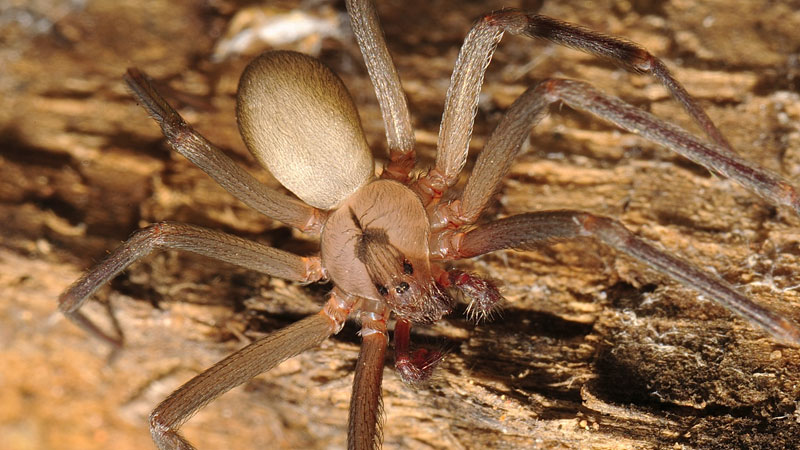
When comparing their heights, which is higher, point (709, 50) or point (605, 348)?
point (709, 50)

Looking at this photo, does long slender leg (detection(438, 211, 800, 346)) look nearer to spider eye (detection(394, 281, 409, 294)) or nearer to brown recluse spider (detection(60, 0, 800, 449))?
brown recluse spider (detection(60, 0, 800, 449))

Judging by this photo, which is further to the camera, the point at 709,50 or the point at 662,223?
the point at 709,50

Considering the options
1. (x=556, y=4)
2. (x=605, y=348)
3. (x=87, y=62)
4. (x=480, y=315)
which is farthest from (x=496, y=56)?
(x=87, y=62)

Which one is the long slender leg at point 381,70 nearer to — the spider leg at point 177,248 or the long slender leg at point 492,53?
the long slender leg at point 492,53

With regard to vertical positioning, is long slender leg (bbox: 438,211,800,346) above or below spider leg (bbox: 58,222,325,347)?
above

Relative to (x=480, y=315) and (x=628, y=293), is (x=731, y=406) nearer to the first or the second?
(x=628, y=293)

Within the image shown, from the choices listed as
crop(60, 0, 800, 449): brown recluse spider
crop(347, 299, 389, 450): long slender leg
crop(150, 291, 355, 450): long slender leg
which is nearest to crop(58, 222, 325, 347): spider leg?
crop(60, 0, 800, 449): brown recluse spider

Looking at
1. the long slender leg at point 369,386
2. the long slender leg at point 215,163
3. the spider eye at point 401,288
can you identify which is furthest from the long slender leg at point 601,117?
the long slender leg at point 215,163

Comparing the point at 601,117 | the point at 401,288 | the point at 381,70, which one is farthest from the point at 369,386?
the point at 381,70
